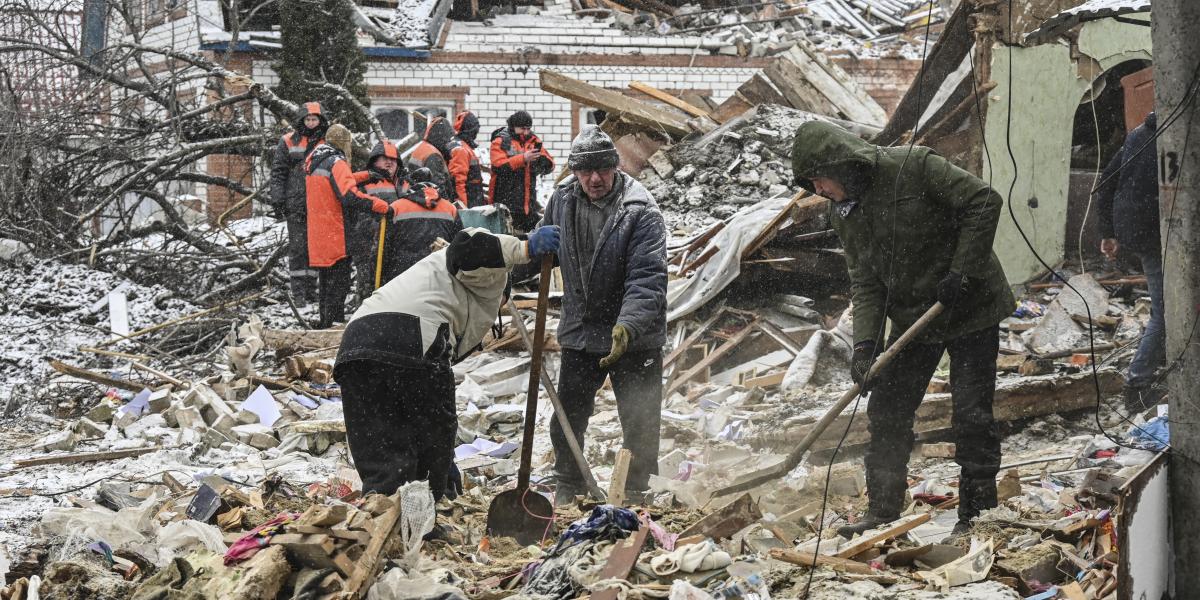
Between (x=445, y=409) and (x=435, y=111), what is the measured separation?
1613cm

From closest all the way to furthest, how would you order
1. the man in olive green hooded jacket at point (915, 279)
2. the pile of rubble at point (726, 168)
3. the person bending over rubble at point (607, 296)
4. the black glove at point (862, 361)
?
1. the man in olive green hooded jacket at point (915, 279)
2. the black glove at point (862, 361)
3. the person bending over rubble at point (607, 296)
4. the pile of rubble at point (726, 168)

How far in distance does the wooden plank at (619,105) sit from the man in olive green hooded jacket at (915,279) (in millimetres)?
9082

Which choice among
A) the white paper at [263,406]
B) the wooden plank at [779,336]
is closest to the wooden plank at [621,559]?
the white paper at [263,406]

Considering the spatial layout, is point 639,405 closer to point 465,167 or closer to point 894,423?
point 894,423

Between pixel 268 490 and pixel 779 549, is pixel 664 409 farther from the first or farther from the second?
pixel 779 549

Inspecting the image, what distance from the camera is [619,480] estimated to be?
508 cm

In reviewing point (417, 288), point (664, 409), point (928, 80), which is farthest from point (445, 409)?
point (928, 80)

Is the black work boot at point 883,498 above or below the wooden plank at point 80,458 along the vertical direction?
above

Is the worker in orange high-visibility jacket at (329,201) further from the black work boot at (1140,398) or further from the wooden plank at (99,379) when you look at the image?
the black work boot at (1140,398)

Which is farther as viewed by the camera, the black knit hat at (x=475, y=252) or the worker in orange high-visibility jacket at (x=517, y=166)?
the worker in orange high-visibility jacket at (x=517, y=166)

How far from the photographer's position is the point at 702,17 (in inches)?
838

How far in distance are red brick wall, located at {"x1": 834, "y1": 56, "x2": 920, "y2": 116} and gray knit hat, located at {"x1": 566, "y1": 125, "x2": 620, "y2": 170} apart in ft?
53.1

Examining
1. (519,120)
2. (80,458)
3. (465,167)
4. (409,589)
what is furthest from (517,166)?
(409,589)

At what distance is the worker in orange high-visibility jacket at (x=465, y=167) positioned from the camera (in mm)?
10789
